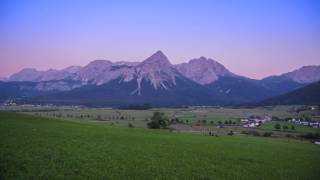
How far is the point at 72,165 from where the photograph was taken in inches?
1275

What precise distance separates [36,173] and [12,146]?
1222 centimetres

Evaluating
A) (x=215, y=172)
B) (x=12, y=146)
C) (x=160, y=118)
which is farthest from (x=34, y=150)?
(x=160, y=118)

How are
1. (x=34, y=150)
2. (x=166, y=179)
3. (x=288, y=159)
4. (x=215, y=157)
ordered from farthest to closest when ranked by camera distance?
1. (x=288, y=159)
2. (x=215, y=157)
3. (x=34, y=150)
4. (x=166, y=179)

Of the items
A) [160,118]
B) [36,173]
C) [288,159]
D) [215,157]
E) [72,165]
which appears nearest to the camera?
[36,173]

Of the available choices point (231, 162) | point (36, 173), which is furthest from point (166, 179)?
point (231, 162)

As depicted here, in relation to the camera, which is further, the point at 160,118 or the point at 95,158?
the point at 160,118

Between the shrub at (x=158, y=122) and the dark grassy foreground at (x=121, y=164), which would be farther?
the shrub at (x=158, y=122)

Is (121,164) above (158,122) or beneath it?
beneath

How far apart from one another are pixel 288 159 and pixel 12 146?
114 ft

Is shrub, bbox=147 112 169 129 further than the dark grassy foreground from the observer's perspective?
Yes

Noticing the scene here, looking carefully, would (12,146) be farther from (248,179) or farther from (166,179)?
(248,179)

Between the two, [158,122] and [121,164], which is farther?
[158,122]

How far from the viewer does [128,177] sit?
29.9 metres

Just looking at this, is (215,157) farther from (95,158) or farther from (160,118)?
(160,118)
